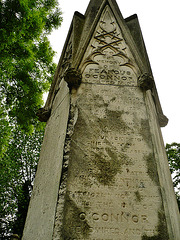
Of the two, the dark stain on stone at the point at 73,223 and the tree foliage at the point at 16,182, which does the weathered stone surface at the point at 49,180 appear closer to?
the dark stain on stone at the point at 73,223

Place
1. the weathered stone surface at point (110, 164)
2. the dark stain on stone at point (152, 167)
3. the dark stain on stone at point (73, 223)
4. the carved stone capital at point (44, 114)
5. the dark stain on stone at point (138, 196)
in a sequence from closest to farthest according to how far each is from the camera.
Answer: the dark stain on stone at point (73, 223) < the weathered stone surface at point (110, 164) < the dark stain on stone at point (138, 196) < the dark stain on stone at point (152, 167) < the carved stone capital at point (44, 114)

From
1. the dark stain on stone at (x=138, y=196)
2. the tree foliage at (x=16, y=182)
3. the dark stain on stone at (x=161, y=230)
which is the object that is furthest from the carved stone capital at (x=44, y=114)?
the tree foliage at (x=16, y=182)

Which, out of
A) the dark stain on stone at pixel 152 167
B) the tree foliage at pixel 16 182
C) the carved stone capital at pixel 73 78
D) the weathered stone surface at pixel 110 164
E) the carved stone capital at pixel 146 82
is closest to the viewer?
the weathered stone surface at pixel 110 164

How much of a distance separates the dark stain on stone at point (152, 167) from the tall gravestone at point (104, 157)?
0.01 metres

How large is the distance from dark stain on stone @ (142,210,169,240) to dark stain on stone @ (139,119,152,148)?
3.23 feet

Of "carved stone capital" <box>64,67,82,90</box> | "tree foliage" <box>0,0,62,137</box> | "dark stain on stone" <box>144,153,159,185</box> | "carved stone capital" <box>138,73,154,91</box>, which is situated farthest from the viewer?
"tree foliage" <box>0,0,62,137</box>

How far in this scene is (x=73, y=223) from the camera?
2.58 m

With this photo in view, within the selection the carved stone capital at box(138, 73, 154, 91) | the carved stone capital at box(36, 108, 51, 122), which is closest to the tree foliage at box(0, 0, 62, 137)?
the carved stone capital at box(36, 108, 51, 122)

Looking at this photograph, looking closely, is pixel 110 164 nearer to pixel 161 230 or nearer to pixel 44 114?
pixel 161 230

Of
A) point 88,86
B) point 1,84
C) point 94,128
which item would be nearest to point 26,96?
point 1,84

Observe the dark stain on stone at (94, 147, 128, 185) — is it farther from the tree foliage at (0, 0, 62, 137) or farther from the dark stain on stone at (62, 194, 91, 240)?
the tree foliage at (0, 0, 62, 137)

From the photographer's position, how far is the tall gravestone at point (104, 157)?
2.68 metres

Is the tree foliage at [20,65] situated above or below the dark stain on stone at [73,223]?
above

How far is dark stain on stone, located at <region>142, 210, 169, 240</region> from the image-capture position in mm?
2598
